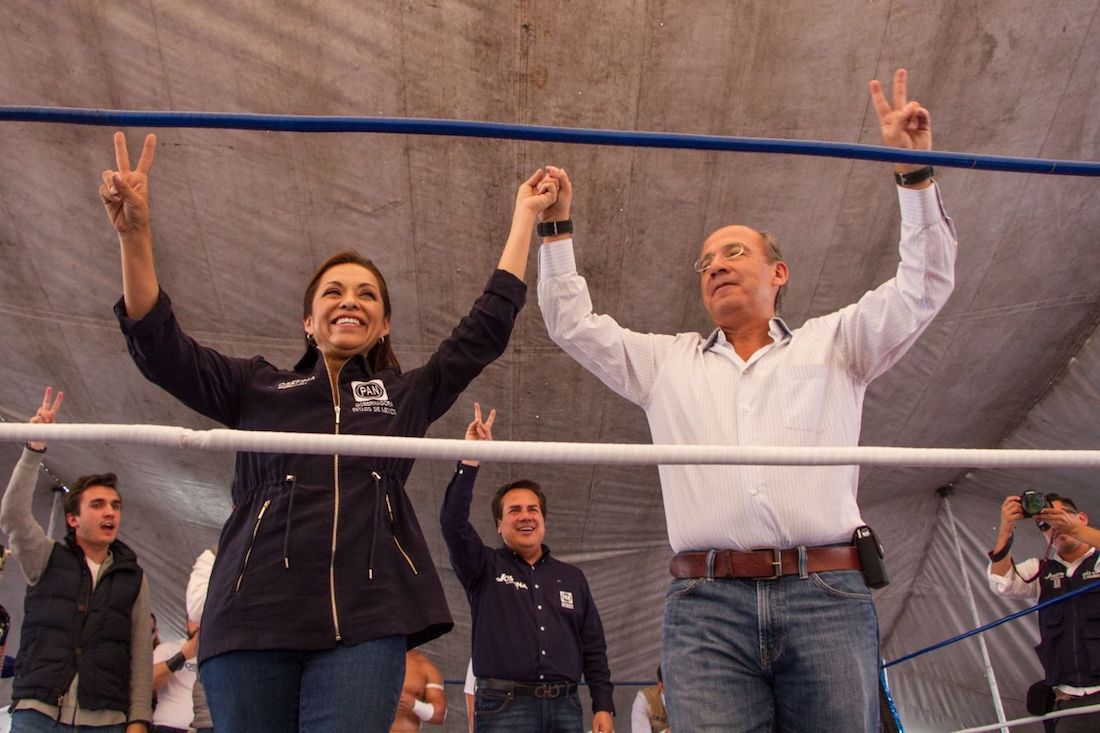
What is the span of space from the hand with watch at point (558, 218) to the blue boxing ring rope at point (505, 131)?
0.48ft

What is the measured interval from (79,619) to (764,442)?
6.55 ft

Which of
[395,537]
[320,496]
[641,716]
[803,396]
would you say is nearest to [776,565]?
[803,396]

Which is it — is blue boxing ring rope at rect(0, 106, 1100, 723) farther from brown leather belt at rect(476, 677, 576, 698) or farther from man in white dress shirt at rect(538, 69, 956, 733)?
brown leather belt at rect(476, 677, 576, 698)

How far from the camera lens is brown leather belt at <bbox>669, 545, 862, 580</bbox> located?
1.20 meters

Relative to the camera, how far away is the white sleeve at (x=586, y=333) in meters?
1.48

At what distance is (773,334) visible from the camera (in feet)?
4.73

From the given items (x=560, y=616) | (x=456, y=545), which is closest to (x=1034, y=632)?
(x=560, y=616)

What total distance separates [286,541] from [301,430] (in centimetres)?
18

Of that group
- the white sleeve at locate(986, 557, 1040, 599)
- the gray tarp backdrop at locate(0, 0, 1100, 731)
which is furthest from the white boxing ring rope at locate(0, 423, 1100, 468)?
the white sleeve at locate(986, 557, 1040, 599)

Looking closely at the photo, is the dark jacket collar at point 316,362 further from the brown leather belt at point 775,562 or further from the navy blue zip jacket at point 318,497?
the brown leather belt at point 775,562

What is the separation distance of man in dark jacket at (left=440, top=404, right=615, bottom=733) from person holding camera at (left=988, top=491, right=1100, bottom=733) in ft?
5.70

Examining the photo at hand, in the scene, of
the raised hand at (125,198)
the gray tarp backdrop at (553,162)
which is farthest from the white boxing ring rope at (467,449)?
the gray tarp backdrop at (553,162)

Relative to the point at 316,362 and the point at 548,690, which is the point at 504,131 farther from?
the point at 548,690

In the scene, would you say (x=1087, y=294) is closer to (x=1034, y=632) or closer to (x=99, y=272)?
(x=1034, y=632)
